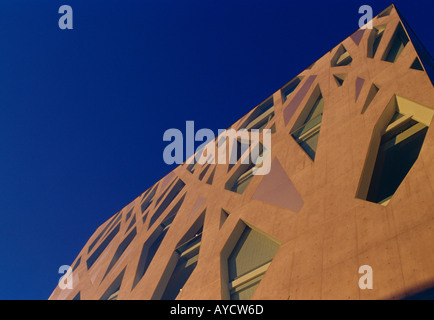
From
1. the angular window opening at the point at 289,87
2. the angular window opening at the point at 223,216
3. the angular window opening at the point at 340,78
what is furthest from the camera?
the angular window opening at the point at 289,87

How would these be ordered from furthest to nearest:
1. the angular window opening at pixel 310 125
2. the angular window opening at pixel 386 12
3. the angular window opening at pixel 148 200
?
the angular window opening at pixel 148 200
the angular window opening at pixel 386 12
the angular window opening at pixel 310 125

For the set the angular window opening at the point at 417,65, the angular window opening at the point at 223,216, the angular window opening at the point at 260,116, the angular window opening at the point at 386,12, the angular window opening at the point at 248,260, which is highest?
the angular window opening at the point at 386,12

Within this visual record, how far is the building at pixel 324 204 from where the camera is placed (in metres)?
6.45

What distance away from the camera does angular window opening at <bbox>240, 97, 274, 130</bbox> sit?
17.2 m

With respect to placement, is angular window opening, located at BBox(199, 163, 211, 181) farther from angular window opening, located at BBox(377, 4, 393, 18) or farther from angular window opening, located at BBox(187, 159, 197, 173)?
angular window opening, located at BBox(377, 4, 393, 18)

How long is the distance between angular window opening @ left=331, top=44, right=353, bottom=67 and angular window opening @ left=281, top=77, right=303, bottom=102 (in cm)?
193

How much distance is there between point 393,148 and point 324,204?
2.43 meters

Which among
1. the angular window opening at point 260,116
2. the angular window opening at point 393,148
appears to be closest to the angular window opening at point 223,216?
the angular window opening at point 393,148

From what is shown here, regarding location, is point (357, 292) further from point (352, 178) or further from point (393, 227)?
point (352, 178)

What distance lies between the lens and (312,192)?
8.90 m

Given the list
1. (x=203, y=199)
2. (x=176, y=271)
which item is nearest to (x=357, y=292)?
(x=176, y=271)

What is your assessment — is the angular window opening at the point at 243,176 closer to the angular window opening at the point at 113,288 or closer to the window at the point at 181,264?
the window at the point at 181,264

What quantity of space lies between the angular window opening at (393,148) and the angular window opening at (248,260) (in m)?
2.68

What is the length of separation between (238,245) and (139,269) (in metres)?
6.01
